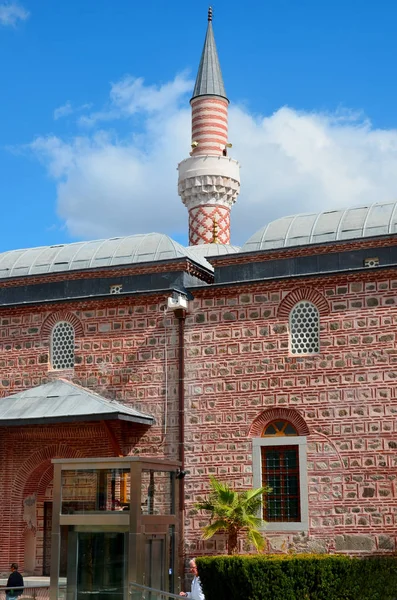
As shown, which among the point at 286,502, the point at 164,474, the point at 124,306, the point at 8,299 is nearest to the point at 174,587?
the point at 164,474

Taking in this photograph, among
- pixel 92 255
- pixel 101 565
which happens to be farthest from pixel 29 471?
pixel 101 565

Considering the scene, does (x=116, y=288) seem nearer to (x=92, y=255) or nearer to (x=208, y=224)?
(x=92, y=255)

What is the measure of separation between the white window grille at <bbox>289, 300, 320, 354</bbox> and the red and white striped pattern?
11.1m

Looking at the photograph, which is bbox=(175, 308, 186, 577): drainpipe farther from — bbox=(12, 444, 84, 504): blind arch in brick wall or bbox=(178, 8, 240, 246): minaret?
bbox=(178, 8, 240, 246): minaret

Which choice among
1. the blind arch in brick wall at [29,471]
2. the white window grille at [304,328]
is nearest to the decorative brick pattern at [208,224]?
the white window grille at [304,328]

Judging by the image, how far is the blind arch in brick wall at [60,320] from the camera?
17.8 metres

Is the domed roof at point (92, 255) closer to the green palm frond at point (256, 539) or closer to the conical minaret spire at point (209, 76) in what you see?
the green palm frond at point (256, 539)

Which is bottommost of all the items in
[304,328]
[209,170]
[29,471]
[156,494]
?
[156,494]

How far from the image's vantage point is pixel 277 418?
52.4 feet

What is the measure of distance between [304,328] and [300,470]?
2428mm

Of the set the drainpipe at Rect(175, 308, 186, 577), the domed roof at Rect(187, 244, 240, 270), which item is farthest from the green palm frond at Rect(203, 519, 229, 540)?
the domed roof at Rect(187, 244, 240, 270)

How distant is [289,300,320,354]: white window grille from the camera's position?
16.0 meters

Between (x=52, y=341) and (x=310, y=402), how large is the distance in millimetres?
5381

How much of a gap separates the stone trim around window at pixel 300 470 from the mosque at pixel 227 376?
24 millimetres
